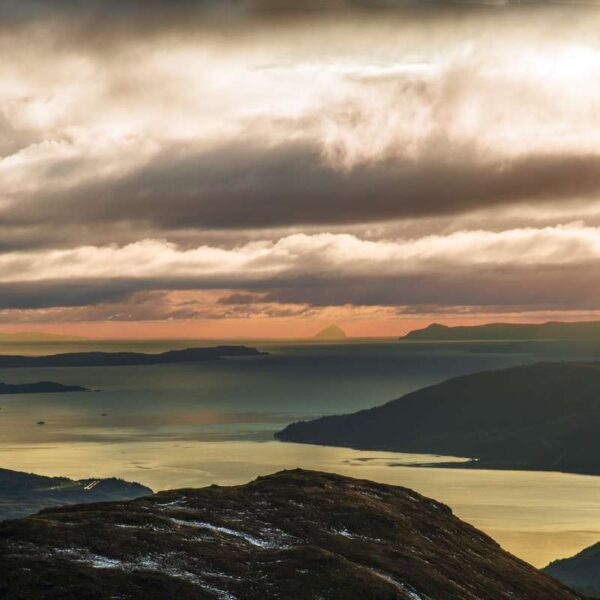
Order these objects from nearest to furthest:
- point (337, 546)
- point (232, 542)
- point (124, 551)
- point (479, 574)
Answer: point (124, 551) → point (232, 542) → point (337, 546) → point (479, 574)

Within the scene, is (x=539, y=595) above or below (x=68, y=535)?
below

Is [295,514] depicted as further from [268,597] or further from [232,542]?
[268,597]

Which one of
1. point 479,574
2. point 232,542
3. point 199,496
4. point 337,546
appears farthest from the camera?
point 199,496

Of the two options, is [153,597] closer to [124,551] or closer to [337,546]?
[124,551]

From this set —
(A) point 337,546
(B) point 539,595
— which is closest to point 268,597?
(A) point 337,546

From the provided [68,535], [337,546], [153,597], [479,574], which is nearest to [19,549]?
[68,535]

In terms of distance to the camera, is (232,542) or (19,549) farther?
(232,542)
